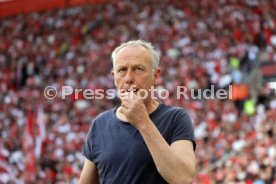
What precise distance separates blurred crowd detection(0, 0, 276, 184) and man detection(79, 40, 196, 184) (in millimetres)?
7305

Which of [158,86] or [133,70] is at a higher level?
[133,70]

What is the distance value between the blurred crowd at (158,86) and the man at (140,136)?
730cm

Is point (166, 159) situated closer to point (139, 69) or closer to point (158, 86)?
point (139, 69)

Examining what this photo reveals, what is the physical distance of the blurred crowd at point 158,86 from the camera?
11422 millimetres

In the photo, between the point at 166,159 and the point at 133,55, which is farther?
the point at 133,55

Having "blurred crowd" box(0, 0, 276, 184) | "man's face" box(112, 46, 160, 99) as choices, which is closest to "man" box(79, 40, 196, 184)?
A: "man's face" box(112, 46, 160, 99)

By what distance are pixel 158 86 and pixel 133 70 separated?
1217 cm

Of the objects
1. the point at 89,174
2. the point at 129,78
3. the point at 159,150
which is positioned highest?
the point at 129,78

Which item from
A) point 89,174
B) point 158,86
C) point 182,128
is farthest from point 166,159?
point 158,86

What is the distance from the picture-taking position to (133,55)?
238 cm

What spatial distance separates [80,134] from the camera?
48.0 ft

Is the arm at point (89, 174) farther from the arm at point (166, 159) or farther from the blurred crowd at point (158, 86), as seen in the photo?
the blurred crowd at point (158, 86)

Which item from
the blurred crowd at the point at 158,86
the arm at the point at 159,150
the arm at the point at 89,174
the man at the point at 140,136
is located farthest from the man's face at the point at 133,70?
the blurred crowd at the point at 158,86

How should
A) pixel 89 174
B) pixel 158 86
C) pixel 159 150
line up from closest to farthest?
pixel 159 150 → pixel 89 174 → pixel 158 86
